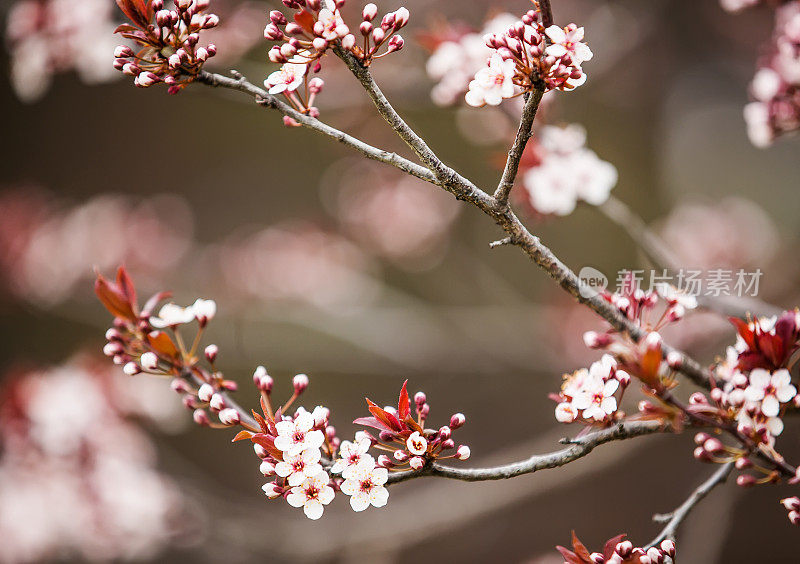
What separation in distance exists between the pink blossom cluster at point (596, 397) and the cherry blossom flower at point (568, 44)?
1.44 ft

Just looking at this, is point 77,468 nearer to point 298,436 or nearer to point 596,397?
point 298,436

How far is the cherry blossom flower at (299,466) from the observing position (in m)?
0.89

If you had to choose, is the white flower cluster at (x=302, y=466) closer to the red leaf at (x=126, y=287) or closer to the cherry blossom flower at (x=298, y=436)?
the cherry blossom flower at (x=298, y=436)

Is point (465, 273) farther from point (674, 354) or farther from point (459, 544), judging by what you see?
point (674, 354)

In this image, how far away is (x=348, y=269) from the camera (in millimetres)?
3543

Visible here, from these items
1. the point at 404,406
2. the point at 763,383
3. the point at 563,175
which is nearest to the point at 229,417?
the point at 404,406

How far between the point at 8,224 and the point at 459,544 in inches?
127

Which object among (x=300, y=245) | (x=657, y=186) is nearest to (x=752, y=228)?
(x=657, y=186)

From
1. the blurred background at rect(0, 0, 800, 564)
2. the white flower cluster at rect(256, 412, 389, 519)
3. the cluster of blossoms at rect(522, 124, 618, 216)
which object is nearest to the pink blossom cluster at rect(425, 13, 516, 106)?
the blurred background at rect(0, 0, 800, 564)

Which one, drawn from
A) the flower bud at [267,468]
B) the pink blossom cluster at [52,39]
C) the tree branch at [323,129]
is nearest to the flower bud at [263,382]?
the flower bud at [267,468]

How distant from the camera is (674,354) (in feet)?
2.99

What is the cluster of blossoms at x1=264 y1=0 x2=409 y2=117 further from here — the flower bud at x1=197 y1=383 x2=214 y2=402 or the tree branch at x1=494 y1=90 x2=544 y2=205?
the flower bud at x1=197 y1=383 x2=214 y2=402

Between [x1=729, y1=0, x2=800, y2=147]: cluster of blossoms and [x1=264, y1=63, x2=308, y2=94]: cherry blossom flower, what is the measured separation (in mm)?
1173

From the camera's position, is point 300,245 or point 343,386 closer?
point 300,245
